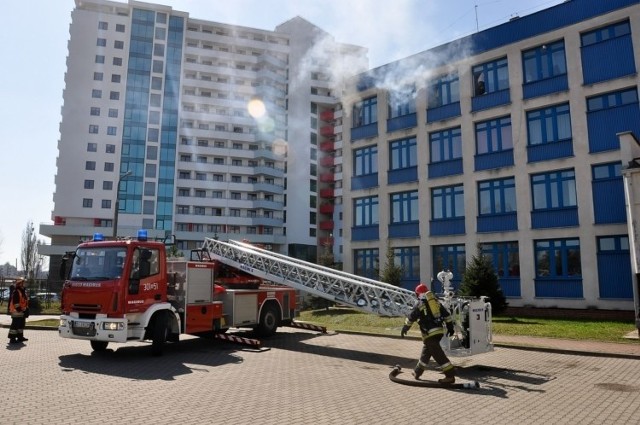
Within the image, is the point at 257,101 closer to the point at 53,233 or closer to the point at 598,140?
the point at 53,233

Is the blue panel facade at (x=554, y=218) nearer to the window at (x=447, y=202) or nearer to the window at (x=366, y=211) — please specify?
the window at (x=447, y=202)

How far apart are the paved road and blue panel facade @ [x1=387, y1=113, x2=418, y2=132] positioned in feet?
61.0

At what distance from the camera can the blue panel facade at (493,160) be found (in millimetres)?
25312

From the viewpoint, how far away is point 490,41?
87.0 ft

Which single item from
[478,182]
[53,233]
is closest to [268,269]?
[478,182]

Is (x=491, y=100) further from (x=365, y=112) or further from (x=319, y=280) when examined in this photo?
(x=319, y=280)

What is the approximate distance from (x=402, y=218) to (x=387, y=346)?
16398 mm

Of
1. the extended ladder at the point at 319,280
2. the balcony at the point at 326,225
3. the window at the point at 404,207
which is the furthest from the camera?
the balcony at the point at 326,225

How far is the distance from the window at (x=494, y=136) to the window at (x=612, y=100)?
160 inches

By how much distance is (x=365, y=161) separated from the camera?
1268 inches

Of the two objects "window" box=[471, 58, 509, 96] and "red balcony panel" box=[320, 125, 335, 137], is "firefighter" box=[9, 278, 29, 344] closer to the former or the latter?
"window" box=[471, 58, 509, 96]

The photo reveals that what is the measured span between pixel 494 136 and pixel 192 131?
54328 millimetres

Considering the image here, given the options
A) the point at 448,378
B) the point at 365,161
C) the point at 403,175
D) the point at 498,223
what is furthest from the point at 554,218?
the point at 448,378

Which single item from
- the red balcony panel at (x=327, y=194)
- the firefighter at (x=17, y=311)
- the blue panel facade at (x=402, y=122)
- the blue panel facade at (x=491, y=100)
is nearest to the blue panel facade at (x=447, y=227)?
the blue panel facade at (x=402, y=122)
